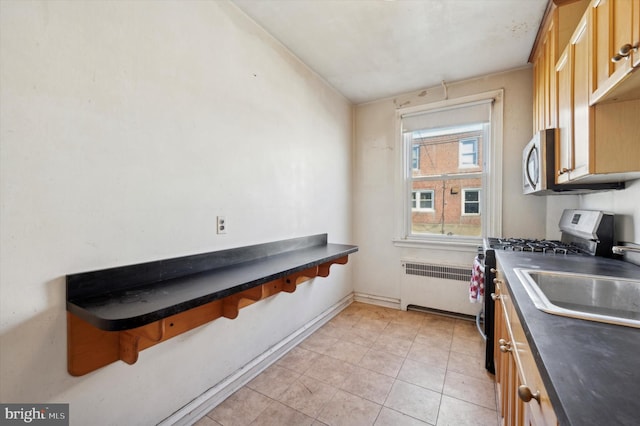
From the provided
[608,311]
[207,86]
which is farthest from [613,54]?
[207,86]

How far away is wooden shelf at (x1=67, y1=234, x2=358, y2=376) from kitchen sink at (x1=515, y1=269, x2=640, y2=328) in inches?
47.9

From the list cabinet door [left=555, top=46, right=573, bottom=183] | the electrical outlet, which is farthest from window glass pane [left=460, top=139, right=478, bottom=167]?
the electrical outlet

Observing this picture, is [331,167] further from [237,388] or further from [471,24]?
[237,388]

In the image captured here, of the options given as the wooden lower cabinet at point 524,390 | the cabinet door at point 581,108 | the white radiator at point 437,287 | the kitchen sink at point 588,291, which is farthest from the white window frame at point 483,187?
the wooden lower cabinet at point 524,390

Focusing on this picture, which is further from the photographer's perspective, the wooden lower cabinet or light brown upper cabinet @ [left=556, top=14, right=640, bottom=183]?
light brown upper cabinet @ [left=556, top=14, right=640, bottom=183]

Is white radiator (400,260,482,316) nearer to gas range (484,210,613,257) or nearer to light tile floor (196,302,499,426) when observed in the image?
light tile floor (196,302,499,426)

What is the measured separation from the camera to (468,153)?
2.92 metres

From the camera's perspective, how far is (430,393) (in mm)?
1772

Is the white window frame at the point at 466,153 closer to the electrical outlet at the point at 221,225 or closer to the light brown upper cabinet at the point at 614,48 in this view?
the light brown upper cabinet at the point at 614,48

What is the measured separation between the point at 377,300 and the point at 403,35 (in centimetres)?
270

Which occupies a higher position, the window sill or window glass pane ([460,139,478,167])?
window glass pane ([460,139,478,167])

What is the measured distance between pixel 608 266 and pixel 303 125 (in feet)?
7.32

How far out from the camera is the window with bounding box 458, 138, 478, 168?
2.89 meters

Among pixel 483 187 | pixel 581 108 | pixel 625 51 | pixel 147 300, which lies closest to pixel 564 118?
pixel 581 108
